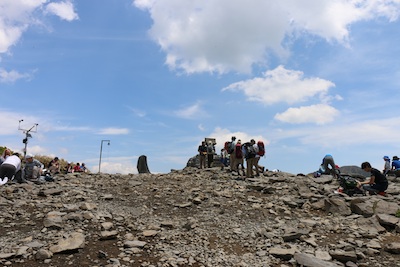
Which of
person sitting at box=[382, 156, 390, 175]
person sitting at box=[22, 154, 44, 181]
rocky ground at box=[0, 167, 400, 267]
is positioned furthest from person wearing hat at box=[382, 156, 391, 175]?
person sitting at box=[22, 154, 44, 181]

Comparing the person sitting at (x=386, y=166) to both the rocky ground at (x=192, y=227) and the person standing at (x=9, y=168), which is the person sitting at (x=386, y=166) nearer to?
the rocky ground at (x=192, y=227)

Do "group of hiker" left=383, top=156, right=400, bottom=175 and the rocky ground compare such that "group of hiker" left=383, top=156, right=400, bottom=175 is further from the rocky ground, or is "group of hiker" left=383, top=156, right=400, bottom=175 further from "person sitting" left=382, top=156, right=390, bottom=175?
the rocky ground

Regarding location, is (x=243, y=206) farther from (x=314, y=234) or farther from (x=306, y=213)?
(x=314, y=234)

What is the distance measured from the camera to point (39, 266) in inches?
297

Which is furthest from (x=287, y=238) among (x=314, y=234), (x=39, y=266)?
(x=39, y=266)

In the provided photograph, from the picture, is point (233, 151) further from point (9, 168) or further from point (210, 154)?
point (9, 168)

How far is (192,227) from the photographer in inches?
395

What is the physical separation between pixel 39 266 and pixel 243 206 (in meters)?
7.39

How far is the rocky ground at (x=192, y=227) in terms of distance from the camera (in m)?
8.13

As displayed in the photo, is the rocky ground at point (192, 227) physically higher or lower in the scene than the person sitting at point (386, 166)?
lower

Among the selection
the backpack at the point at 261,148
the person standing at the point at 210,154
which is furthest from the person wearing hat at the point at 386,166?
the person standing at the point at 210,154

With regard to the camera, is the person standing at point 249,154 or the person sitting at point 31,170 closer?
the person sitting at point 31,170

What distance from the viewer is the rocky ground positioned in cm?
813

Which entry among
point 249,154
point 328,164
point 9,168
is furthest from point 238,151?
point 9,168
